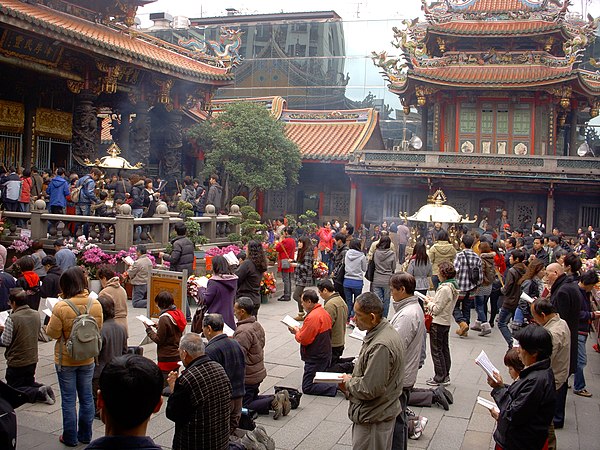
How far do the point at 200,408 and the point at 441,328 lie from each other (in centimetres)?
430

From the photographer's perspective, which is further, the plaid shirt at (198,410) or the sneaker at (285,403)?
the sneaker at (285,403)

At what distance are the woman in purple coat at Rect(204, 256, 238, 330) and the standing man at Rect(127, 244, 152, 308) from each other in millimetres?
4358

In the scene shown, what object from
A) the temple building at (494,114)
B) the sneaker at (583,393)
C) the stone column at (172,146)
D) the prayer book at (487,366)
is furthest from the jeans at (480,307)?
the temple building at (494,114)

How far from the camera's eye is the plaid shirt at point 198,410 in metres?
4.20

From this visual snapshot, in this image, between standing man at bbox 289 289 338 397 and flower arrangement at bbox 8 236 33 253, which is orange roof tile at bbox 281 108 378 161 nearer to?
flower arrangement at bbox 8 236 33 253

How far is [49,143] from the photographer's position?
1950 centimetres

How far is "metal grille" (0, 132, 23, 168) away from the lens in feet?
59.3

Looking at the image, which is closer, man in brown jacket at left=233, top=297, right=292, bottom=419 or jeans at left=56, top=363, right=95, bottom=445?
jeans at left=56, top=363, right=95, bottom=445

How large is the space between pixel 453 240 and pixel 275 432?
10420 millimetres

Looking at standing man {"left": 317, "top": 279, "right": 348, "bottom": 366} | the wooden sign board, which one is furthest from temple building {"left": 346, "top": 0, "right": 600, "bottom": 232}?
standing man {"left": 317, "top": 279, "right": 348, "bottom": 366}

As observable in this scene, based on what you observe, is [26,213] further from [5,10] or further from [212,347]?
[212,347]

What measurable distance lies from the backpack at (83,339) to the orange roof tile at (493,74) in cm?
2236

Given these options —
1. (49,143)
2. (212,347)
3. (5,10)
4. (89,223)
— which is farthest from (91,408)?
(49,143)

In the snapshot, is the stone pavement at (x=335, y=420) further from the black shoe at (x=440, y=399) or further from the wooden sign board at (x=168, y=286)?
the wooden sign board at (x=168, y=286)
